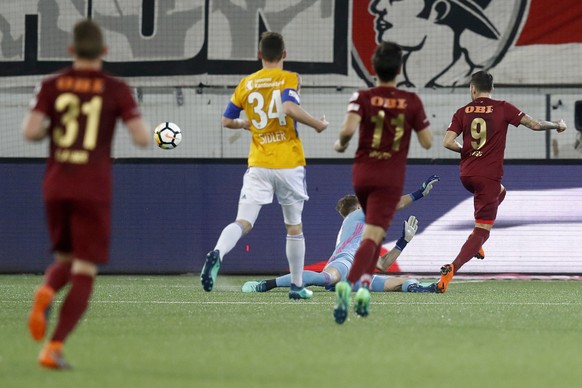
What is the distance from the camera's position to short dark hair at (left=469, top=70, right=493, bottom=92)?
35.6 feet

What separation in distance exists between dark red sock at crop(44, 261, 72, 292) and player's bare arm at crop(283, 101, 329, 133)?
3469 millimetres

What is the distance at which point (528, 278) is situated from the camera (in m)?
14.7

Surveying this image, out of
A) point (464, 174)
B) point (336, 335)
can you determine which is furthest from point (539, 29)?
point (336, 335)

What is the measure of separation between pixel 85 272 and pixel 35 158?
34.3 ft

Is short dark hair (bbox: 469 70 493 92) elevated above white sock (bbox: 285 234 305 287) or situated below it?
above

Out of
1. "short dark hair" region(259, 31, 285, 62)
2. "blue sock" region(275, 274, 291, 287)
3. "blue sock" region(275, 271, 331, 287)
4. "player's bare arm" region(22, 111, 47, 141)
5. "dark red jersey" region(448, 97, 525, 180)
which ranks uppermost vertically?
"short dark hair" region(259, 31, 285, 62)

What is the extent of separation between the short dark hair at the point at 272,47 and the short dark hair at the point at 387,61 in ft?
6.28

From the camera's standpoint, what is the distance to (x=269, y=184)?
9336 millimetres

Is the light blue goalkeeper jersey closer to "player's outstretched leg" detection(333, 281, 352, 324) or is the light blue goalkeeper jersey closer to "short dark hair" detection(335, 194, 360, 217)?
"short dark hair" detection(335, 194, 360, 217)

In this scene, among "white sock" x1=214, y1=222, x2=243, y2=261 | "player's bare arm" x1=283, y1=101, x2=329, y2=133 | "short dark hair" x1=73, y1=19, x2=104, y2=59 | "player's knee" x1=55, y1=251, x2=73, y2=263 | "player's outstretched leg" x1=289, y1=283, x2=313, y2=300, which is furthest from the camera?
"player's outstretched leg" x1=289, y1=283, x2=313, y2=300

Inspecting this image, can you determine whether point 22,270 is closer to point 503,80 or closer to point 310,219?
point 310,219

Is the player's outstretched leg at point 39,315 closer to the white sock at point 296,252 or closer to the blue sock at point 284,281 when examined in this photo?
the white sock at point 296,252

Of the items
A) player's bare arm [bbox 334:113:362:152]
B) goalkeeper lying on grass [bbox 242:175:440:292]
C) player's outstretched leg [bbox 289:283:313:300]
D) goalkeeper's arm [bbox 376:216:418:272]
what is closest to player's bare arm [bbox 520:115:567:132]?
goalkeeper lying on grass [bbox 242:175:440:292]

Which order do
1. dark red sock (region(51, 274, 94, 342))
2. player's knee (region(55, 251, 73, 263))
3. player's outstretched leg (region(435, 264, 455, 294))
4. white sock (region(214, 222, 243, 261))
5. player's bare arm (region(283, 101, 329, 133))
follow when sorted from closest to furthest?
dark red sock (region(51, 274, 94, 342)) < player's knee (region(55, 251, 73, 263)) < player's bare arm (region(283, 101, 329, 133)) < white sock (region(214, 222, 243, 261)) < player's outstretched leg (region(435, 264, 455, 294))
